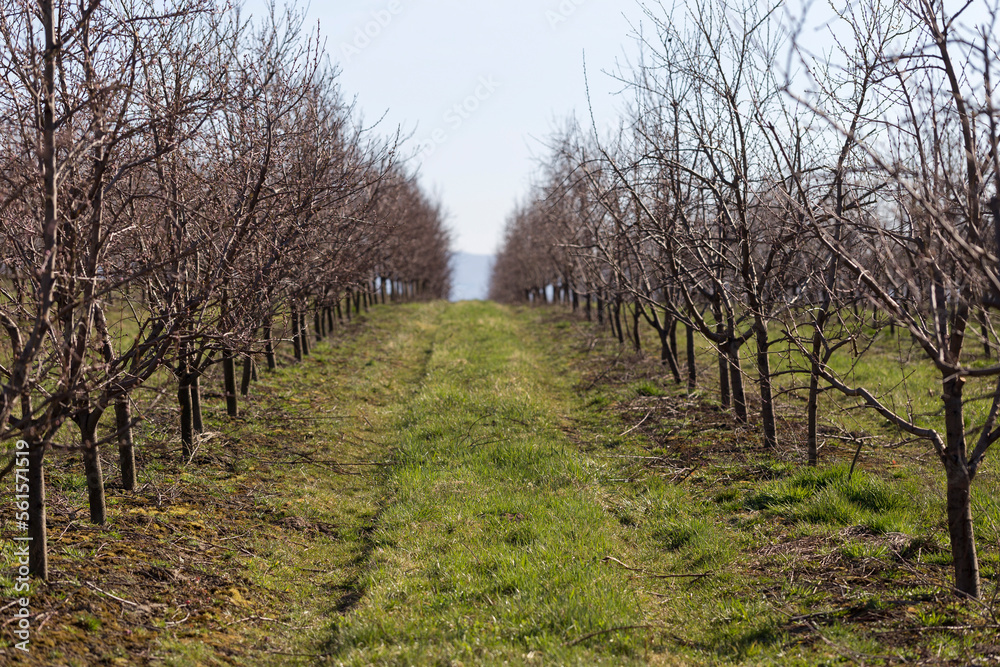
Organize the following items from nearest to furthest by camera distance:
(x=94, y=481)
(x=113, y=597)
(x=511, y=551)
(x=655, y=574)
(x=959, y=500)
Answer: (x=959, y=500), (x=113, y=597), (x=655, y=574), (x=94, y=481), (x=511, y=551)

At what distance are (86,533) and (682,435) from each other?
23.8 ft

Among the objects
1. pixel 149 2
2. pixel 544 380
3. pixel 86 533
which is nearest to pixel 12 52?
pixel 149 2

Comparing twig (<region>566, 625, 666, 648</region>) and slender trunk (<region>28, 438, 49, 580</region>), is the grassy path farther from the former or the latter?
slender trunk (<region>28, 438, 49, 580</region>)

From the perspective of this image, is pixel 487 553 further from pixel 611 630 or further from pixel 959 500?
pixel 959 500

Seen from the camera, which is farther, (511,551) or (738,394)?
(738,394)

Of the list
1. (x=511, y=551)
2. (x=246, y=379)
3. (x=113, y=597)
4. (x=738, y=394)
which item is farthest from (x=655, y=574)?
(x=246, y=379)

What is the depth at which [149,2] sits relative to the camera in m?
5.68

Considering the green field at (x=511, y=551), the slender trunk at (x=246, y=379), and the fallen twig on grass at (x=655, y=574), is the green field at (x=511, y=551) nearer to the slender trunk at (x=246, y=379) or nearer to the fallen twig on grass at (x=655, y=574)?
the fallen twig on grass at (x=655, y=574)

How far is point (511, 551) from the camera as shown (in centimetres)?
593

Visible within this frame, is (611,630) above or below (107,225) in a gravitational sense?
below

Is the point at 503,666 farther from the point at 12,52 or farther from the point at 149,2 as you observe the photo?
the point at 149,2

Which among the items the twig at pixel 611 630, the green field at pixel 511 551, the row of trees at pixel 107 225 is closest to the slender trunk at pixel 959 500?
the green field at pixel 511 551

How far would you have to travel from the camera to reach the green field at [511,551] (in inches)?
176

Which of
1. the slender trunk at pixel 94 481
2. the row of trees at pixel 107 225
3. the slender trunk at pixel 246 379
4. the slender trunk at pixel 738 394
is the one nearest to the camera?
the row of trees at pixel 107 225
